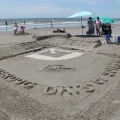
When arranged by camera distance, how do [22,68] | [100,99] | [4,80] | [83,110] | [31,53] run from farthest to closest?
[31,53] < [22,68] < [4,80] < [100,99] < [83,110]

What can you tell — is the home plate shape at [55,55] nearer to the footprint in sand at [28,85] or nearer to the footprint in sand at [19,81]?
the footprint in sand at [19,81]

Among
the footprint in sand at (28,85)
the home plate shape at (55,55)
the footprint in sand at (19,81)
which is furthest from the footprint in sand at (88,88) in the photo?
the home plate shape at (55,55)

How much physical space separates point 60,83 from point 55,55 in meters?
4.23

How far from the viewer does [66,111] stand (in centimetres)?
535

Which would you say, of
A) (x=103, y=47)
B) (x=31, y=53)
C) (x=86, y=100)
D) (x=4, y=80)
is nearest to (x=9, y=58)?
(x=31, y=53)

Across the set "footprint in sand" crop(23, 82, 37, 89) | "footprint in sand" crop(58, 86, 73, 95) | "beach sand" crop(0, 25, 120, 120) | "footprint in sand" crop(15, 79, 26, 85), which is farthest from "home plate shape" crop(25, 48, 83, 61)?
"footprint in sand" crop(58, 86, 73, 95)

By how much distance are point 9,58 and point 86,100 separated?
595 cm

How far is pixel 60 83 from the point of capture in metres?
7.33

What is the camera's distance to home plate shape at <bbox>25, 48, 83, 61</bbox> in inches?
428

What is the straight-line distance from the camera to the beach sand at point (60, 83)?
5285mm

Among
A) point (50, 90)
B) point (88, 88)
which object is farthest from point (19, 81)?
point (88, 88)

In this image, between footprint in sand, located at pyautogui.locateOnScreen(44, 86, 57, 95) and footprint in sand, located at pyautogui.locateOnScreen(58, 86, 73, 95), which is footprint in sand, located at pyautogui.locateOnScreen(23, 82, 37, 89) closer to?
footprint in sand, located at pyautogui.locateOnScreen(44, 86, 57, 95)

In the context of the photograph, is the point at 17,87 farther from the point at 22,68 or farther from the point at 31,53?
the point at 31,53

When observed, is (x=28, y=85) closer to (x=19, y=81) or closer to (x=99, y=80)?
(x=19, y=81)
